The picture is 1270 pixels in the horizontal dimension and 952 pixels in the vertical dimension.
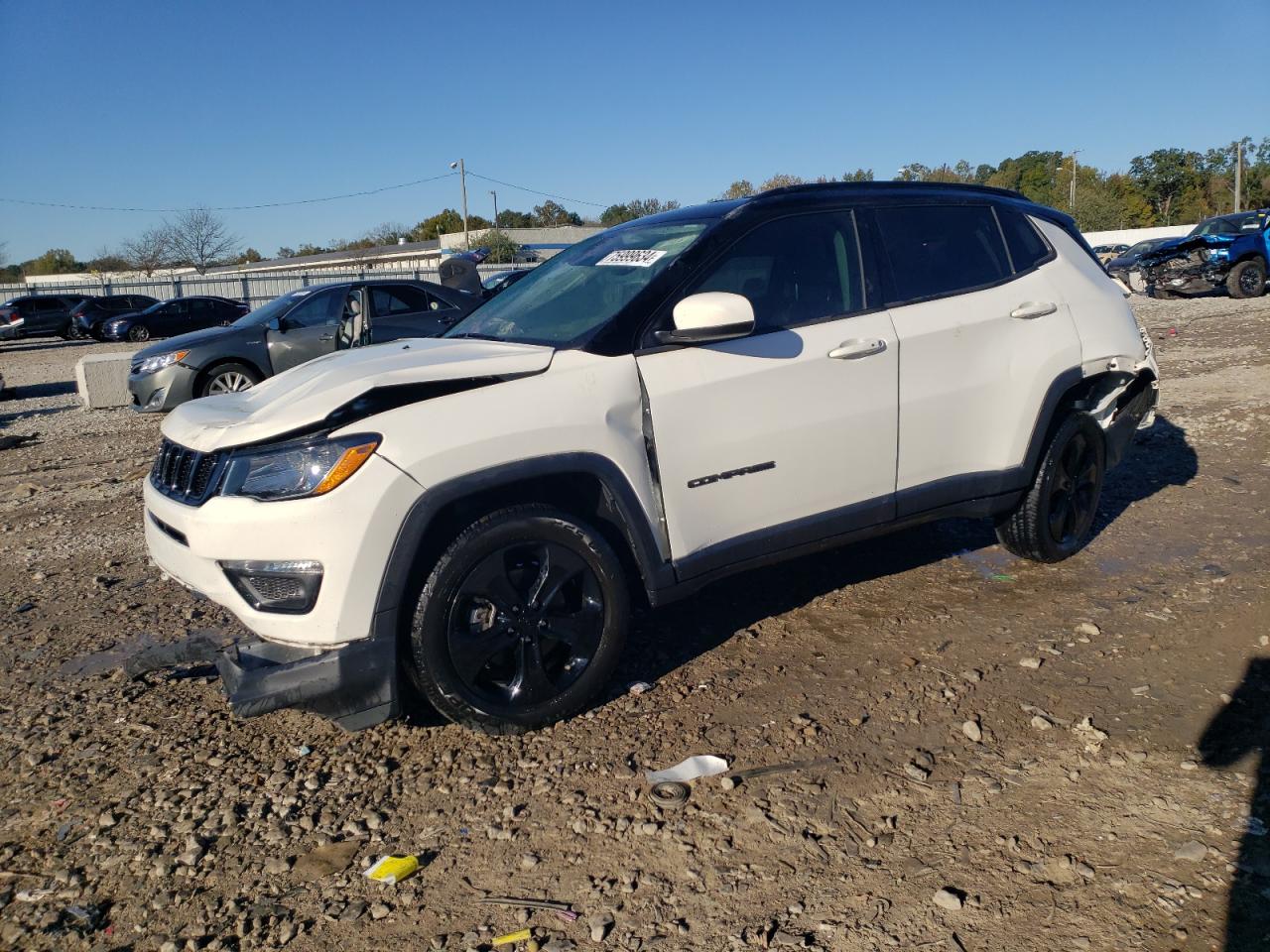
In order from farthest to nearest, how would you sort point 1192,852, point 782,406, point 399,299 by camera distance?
1. point 399,299
2. point 782,406
3. point 1192,852

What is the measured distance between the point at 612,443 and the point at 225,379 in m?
9.28

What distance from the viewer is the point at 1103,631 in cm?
Result: 408

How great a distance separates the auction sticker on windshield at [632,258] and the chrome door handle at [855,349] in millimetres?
790

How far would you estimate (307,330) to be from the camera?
11562 mm

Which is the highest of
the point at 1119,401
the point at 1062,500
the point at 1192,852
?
the point at 1119,401

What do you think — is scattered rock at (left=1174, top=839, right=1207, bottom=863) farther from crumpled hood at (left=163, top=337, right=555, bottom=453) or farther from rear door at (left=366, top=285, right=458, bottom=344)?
rear door at (left=366, top=285, right=458, bottom=344)

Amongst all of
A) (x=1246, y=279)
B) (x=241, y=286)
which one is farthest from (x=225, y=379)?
(x=241, y=286)

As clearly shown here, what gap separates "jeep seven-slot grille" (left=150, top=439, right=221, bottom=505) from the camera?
3.09m

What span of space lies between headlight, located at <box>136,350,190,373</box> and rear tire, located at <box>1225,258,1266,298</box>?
62.5ft

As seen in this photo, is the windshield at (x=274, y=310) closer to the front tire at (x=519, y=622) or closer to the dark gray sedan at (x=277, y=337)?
the dark gray sedan at (x=277, y=337)

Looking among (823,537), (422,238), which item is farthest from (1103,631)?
(422,238)

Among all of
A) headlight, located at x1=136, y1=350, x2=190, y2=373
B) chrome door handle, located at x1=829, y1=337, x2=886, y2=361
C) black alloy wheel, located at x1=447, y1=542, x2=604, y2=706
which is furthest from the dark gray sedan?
black alloy wheel, located at x1=447, y1=542, x2=604, y2=706

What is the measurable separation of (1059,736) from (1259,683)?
Result: 94 centimetres

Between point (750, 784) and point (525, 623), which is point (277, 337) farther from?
point (750, 784)
